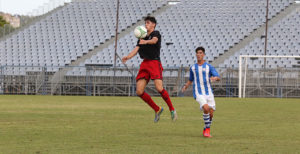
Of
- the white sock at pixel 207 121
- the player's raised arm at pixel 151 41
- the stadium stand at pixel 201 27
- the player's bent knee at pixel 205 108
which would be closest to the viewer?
the white sock at pixel 207 121

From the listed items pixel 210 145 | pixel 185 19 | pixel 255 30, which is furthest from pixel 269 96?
pixel 210 145

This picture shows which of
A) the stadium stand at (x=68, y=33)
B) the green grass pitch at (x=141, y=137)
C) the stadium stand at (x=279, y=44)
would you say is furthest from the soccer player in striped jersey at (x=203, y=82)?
the stadium stand at (x=68, y=33)

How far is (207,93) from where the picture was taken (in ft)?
28.9

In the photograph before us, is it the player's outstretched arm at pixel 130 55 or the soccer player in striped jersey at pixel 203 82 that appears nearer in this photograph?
the soccer player in striped jersey at pixel 203 82

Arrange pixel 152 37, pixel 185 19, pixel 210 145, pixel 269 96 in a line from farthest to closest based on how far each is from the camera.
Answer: pixel 185 19, pixel 269 96, pixel 152 37, pixel 210 145

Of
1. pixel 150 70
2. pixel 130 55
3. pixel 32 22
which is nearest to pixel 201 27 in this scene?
pixel 32 22

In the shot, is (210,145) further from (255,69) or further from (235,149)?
(255,69)

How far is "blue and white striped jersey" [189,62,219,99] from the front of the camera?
884 centimetres

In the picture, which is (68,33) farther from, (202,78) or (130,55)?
(202,78)

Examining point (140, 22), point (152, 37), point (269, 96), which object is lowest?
point (269, 96)

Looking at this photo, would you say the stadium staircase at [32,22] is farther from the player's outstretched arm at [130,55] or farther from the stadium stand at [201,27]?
the player's outstretched arm at [130,55]

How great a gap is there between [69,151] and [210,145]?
72.7 inches

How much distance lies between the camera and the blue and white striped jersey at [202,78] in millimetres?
8836

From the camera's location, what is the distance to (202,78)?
8.92 metres
